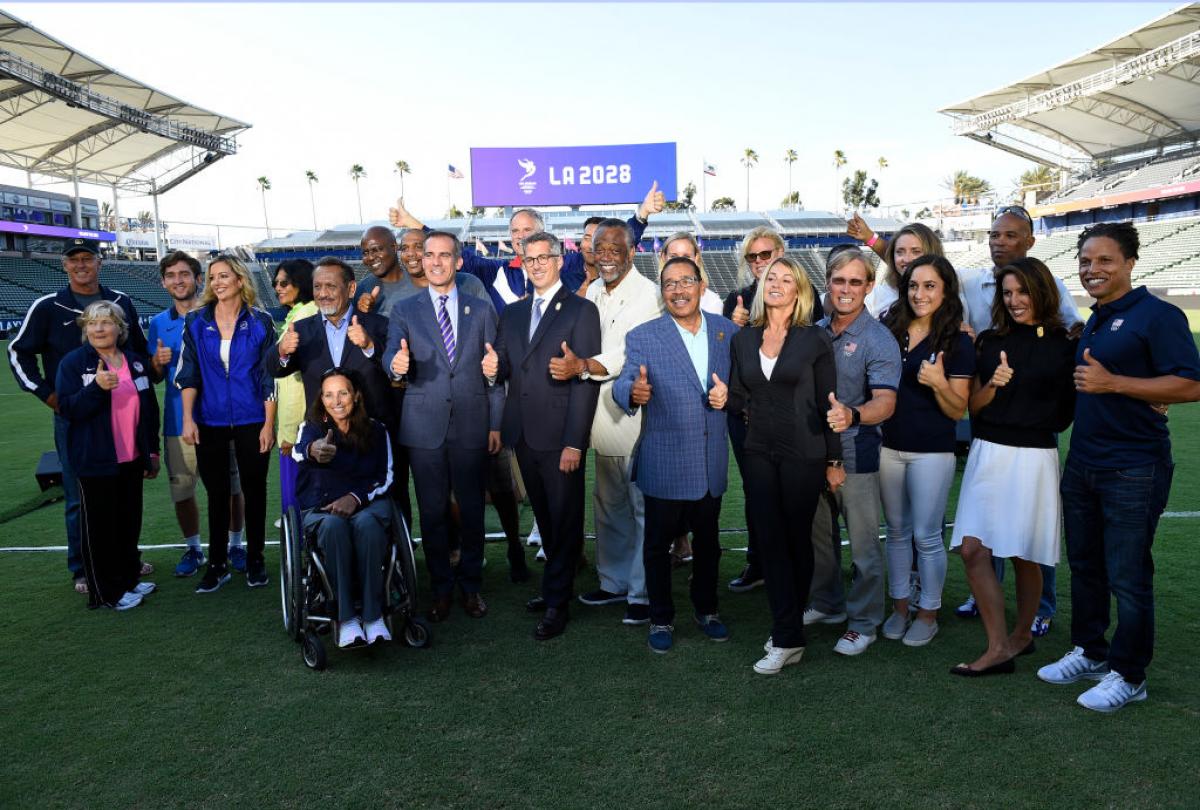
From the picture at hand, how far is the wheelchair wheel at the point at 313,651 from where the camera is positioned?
3.45m

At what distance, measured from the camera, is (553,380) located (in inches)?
151

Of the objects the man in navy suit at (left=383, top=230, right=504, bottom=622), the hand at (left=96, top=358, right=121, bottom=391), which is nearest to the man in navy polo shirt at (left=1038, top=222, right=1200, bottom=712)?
the man in navy suit at (left=383, top=230, right=504, bottom=622)

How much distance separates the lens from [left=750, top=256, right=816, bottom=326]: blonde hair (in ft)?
11.0

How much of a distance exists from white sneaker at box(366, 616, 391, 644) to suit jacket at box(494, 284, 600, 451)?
1086 mm

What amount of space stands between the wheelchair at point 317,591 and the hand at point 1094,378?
2.87 m

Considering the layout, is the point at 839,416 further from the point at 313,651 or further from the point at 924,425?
the point at 313,651

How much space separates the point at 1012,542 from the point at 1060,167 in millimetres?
49442

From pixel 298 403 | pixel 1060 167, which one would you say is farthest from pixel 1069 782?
pixel 1060 167

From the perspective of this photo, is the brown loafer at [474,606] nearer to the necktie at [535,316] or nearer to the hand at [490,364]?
the hand at [490,364]

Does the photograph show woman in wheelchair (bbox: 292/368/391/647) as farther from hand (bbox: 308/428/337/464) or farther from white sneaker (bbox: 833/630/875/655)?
white sneaker (bbox: 833/630/875/655)

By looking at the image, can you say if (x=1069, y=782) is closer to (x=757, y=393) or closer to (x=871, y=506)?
(x=871, y=506)

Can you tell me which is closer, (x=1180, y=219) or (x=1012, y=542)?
(x=1012, y=542)

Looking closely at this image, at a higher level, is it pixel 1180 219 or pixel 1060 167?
pixel 1060 167

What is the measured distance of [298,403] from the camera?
450 centimetres
